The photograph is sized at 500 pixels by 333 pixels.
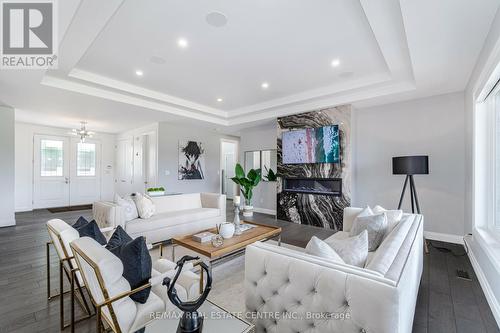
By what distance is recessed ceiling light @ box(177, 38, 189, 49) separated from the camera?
283 centimetres

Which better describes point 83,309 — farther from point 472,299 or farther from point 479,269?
point 479,269

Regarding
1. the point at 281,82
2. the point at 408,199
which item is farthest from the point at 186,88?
the point at 408,199

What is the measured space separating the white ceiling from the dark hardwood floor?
264 cm

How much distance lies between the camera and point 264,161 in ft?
22.2

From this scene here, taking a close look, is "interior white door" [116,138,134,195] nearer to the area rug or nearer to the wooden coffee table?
the area rug

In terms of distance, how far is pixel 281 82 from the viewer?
4.16m

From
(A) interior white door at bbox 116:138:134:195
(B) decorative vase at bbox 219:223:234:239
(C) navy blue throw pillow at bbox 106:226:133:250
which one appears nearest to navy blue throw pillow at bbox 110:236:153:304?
(C) navy blue throw pillow at bbox 106:226:133:250

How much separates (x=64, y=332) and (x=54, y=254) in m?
2.16

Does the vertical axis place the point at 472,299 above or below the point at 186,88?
below

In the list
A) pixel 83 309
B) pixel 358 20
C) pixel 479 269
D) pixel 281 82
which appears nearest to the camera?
pixel 83 309

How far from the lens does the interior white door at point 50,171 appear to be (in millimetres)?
6879

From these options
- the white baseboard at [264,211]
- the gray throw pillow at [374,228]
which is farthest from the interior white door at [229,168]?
the gray throw pillow at [374,228]

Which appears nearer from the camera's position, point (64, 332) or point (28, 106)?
point (64, 332)

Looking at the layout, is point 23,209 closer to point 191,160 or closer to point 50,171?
point 50,171
